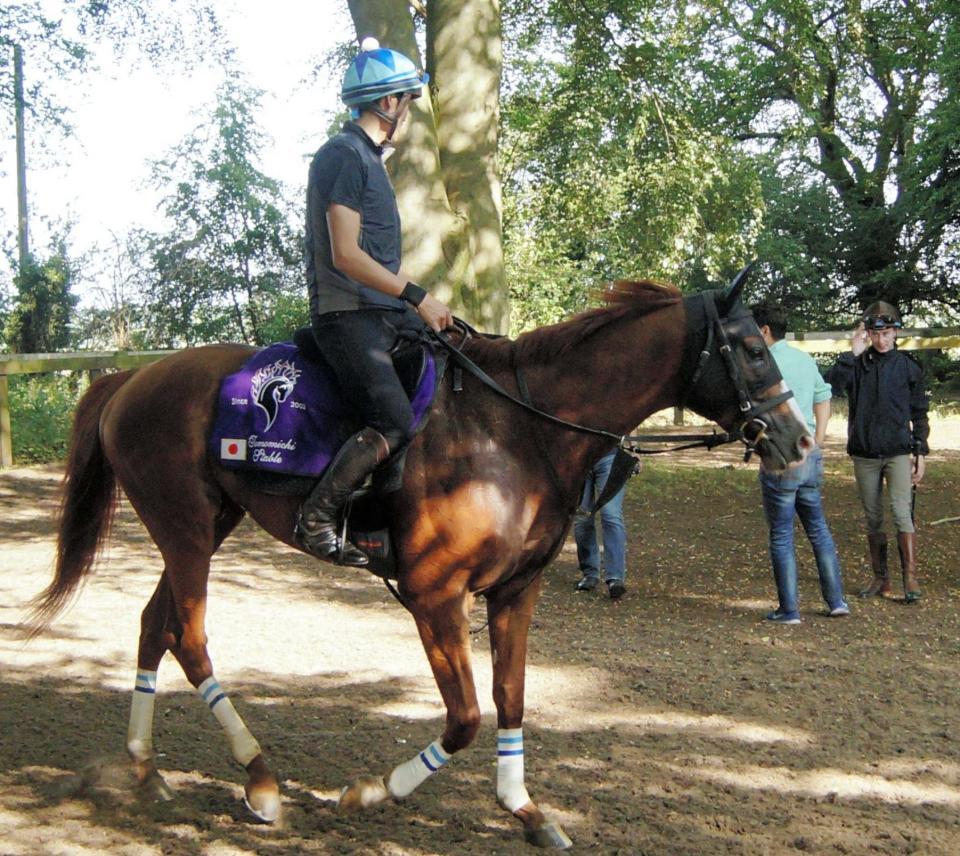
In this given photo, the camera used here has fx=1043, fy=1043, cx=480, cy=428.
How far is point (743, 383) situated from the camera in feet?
12.9

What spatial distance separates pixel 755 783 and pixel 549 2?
39.2 ft

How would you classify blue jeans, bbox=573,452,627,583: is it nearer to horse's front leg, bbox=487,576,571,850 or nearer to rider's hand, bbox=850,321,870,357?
rider's hand, bbox=850,321,870,357

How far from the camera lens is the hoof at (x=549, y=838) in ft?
13.3

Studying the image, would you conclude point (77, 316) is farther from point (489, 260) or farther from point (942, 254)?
point (942, 254)

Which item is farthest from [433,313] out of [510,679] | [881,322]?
[881,322]

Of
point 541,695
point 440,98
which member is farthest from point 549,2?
point 541,695

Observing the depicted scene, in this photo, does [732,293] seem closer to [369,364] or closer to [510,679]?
[369,364]

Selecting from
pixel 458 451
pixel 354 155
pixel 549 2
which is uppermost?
pixel 549 2

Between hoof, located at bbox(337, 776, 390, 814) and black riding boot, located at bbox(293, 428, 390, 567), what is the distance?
91 cm

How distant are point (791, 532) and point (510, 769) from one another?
13.9 ft

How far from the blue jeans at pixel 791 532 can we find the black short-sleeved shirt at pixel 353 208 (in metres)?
4.33

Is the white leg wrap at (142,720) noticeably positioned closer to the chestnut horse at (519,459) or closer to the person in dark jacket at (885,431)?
the chestnut horse at (519,459)

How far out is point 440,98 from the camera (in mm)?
10328

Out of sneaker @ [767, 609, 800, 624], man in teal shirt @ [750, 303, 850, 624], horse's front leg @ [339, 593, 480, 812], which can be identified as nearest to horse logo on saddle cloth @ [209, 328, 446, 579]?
horse's front leg @ [339, 593, 480, 812]
